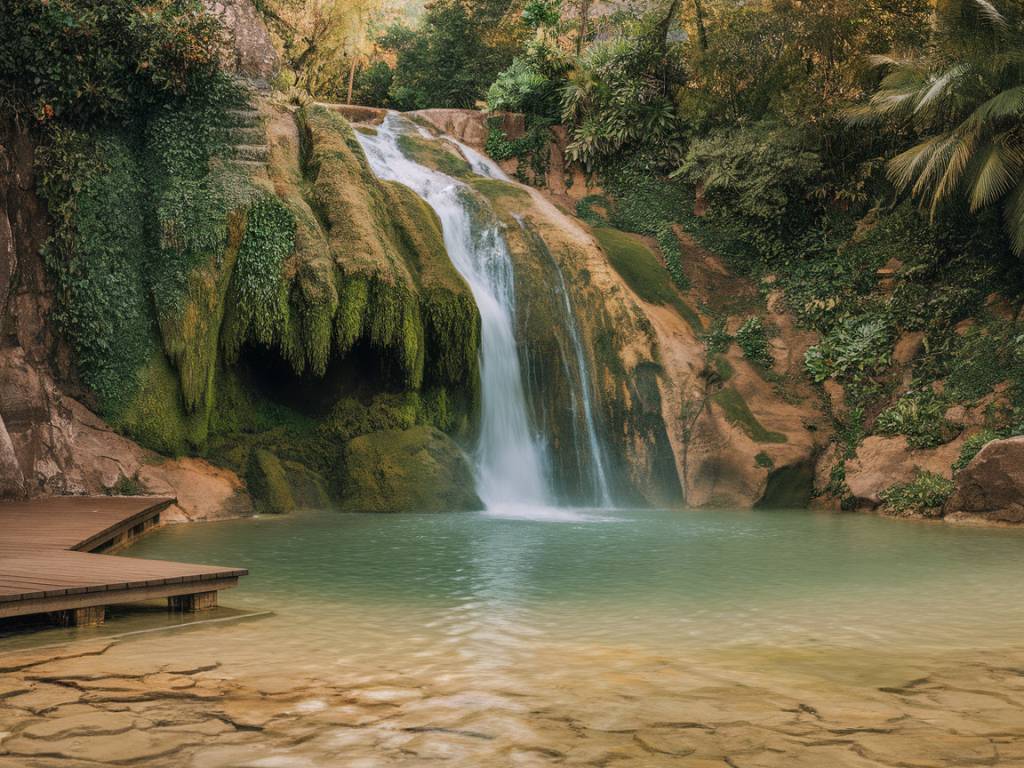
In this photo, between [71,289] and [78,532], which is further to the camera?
[71,289]

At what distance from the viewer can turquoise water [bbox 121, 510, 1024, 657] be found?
21.2 ft

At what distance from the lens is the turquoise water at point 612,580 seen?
254 inches

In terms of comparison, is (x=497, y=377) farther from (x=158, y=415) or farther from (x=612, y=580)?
(x=612, y=580)

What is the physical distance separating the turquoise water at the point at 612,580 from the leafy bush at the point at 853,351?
464cm

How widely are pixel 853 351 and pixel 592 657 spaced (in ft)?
45.9

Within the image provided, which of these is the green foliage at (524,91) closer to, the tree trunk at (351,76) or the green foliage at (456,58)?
the green foliage at (456,58)

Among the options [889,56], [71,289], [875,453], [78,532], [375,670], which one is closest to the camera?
[375,670]

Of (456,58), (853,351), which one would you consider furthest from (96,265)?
(456,58)

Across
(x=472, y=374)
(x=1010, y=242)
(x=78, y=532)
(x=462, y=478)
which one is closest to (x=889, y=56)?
(x=1010, y=242)

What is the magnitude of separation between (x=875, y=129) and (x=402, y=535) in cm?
1379

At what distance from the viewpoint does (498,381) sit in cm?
1656

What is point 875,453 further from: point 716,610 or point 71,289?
point 71,289

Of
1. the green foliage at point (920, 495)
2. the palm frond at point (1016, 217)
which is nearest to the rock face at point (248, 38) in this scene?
the green foliage at point (920, 495)

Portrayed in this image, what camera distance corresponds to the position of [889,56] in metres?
18.8
